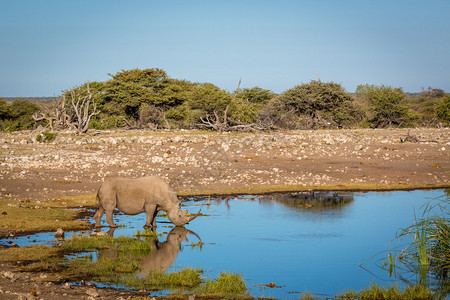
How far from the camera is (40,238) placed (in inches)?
427

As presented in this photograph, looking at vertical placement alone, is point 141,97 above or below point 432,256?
above

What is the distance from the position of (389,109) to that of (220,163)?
3038cm

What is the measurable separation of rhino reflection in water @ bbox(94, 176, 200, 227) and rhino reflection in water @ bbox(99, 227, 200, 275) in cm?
50

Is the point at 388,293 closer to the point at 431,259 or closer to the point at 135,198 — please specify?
the point at 431,259

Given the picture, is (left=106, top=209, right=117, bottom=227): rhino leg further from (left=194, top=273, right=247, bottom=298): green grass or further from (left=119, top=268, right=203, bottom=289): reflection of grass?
(left=194, top=273, right=247, bottom=298): green grass

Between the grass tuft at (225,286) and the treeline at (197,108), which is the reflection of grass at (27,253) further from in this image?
the treeline at (197,108)

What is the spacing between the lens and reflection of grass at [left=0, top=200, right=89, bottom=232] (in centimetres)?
1173

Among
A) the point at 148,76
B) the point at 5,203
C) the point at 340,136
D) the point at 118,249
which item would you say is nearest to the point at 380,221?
the point at 118,249

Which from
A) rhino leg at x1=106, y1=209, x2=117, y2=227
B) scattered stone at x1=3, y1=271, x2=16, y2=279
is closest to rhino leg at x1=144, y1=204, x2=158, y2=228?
rhino leg at x1=106, y1=209, x2=117, y2=227

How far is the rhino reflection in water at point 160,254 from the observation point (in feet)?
30.3

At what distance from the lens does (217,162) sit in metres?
21.8

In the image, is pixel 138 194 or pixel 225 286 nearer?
pixel 225 286

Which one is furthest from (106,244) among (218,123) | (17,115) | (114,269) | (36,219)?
(17,115)

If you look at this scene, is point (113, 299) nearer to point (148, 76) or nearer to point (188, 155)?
point (188, 155)
